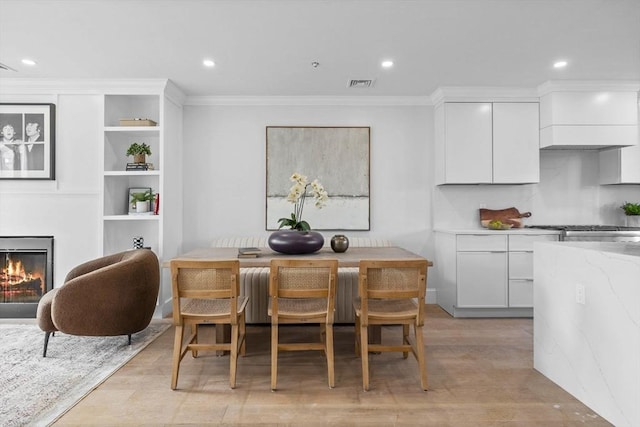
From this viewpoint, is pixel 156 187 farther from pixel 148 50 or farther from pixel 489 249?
pixel 489 249

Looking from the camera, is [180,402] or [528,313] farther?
[528,313]

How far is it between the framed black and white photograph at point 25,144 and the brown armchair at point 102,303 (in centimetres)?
168

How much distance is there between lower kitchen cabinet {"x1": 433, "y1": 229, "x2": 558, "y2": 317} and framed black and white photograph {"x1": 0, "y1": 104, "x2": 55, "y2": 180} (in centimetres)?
456

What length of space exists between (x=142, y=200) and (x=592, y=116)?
5.15 m

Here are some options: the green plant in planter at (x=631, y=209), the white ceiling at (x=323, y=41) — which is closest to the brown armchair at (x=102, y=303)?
the white ceiling at (x=323, y=41)

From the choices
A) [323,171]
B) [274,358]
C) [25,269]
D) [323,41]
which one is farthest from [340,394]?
[25,269]

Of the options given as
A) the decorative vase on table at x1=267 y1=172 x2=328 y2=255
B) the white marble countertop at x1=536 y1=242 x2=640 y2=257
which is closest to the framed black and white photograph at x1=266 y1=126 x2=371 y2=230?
the decorative vase on table at x1=267 y1=172 x2=328 y2=255

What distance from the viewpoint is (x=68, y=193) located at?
4.18 meters

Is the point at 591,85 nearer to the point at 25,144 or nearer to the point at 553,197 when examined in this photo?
the point at 553,197

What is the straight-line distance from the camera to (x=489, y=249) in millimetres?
4129

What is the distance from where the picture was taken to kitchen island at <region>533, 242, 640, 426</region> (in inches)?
76.3

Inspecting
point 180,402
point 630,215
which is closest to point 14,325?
point 180,402

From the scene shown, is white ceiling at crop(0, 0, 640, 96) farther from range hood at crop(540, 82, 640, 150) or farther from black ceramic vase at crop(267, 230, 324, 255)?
black ceramic vase at crop(267, 230, 324, 255)

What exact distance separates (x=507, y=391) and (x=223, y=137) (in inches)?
154
